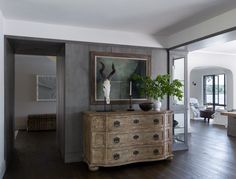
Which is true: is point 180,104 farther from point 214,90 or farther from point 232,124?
point 214,90

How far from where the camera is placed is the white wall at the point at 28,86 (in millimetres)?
7898

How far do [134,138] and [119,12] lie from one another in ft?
7.03

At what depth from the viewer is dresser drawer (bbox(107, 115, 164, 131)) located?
3.77 meters

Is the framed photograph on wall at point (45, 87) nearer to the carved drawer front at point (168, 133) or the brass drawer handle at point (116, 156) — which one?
the brass drawer handle at point (116, 156)

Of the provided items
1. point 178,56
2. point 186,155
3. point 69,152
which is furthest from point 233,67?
point 69,152

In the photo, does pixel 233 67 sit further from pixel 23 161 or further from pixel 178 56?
pixel 23 161

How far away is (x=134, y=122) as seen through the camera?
392 centimetres

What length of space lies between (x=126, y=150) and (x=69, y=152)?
3.69 feet

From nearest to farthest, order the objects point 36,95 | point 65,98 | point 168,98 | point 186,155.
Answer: point 65,98 < point 186,155 < point 168,98 < point 36,95

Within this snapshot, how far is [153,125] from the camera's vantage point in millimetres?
4059

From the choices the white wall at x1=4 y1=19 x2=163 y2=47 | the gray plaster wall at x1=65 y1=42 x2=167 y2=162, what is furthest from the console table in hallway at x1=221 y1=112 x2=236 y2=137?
the gray plaster wall at x1=65 y1=42 x2=167 y2=162

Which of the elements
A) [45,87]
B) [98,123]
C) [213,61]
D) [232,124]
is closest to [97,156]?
[98,123]

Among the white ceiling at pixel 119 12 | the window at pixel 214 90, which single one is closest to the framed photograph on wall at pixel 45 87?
the white ceiling at pixel 119 12

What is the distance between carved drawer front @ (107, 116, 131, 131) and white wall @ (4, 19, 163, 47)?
1583 millimetres
